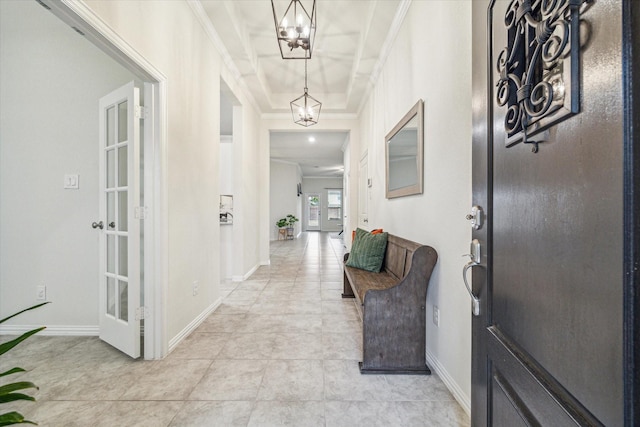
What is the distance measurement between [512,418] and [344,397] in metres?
1.22

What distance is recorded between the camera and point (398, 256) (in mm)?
2457

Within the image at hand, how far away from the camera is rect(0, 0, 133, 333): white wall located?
99.4 inches

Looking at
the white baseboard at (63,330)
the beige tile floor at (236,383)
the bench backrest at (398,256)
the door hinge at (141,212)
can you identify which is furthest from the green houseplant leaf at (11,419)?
the white baseboard at (63,330)

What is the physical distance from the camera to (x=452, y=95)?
176 cm

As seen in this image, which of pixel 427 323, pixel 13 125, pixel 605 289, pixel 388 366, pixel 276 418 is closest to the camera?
pixel 605 289

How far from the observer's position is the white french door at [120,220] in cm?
213

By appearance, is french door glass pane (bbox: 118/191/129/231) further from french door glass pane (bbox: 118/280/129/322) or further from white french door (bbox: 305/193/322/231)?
white french door (bbox: 305/193/322/231)

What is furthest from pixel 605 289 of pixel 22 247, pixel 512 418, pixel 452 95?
pixel 22 247

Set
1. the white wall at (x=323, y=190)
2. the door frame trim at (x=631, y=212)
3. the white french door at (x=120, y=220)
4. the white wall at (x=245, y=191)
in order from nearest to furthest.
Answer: the door frame trim at (x=631, y=212)
the white french door at (x=120, y=220)
the white wall at (x=245, y=191)
the white wall at (x=323, y=190)

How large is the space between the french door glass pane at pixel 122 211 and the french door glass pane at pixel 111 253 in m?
0.15

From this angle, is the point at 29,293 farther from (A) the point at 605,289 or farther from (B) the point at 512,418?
(A) the point at 605,289

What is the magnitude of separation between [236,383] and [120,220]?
1501mm

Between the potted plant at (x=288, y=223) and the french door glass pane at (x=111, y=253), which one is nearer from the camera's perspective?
the french door glass pane at (x=111, y=253)

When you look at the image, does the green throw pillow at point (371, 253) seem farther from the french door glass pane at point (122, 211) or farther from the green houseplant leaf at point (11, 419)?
the green houseplant leaf at point (11, 419)
